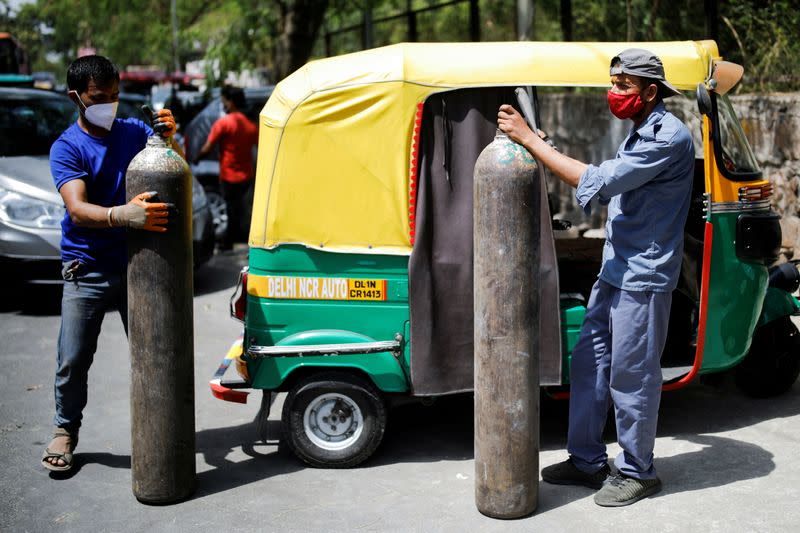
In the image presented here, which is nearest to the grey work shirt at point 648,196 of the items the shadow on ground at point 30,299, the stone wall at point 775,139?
the stone wall at point 775,139

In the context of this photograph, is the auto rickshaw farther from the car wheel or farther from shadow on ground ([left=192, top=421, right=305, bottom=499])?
the car wheel

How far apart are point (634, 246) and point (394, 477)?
5.40ft

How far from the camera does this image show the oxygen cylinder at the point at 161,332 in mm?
4520

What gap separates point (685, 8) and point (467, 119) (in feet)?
23.2

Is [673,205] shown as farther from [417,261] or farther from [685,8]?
[685,8]

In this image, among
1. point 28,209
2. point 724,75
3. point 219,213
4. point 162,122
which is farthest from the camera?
point 219,213

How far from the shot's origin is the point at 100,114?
494 cm

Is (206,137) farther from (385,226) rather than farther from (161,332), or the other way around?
(161,332)

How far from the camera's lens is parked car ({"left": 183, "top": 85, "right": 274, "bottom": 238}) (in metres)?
12.6

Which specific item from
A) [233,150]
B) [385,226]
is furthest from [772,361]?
[233,150]

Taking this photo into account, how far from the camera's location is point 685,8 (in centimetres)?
1105

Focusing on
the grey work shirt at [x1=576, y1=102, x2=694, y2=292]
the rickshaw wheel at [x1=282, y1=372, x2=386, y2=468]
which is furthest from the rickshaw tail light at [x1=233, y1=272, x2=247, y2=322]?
the grey work shirt at [x1=576, y1=102, x2=694, y2=292]

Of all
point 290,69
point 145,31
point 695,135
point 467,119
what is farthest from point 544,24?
point 145,31

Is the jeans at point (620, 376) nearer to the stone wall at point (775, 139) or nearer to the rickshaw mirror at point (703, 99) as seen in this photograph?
the rickshaw mirror at point (703, 99)
